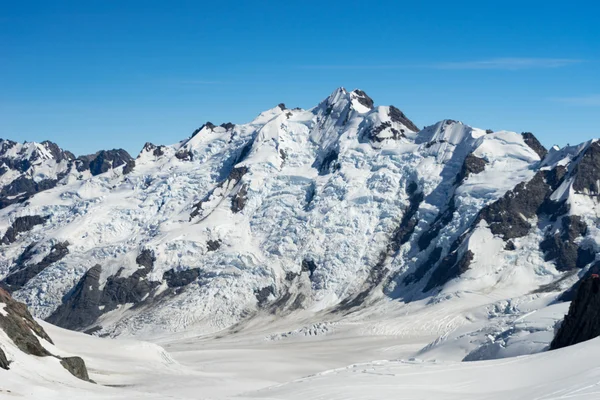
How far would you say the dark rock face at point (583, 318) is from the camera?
242 ft

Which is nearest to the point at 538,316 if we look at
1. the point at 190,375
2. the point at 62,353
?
the point at 190,375

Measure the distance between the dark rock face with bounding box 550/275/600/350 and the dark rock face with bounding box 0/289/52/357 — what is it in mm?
53373

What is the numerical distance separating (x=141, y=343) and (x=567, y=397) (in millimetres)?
82883

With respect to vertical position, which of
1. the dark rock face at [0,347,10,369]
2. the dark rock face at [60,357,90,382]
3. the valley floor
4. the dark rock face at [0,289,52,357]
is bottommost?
the valley floor

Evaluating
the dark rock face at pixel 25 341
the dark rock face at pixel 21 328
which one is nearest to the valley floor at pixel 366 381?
A: the dark rock face at pixel 25 341

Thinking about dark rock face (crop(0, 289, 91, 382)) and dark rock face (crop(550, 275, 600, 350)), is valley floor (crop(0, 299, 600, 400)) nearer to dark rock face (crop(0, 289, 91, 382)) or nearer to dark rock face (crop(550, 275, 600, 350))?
dark rock face (crop(0, 289, 91, 382))

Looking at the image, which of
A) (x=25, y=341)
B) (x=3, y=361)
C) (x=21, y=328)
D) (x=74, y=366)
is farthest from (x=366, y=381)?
(x=21, y=328)

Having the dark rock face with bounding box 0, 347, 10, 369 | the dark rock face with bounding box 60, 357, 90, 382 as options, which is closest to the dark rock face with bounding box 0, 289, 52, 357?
the dark rock face with bounding box 60, 357, 90, 382

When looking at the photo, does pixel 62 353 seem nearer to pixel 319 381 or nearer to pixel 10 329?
pixel 10 329

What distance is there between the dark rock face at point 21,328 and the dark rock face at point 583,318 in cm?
5337

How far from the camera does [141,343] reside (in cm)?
11262

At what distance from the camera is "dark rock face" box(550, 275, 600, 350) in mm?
73688

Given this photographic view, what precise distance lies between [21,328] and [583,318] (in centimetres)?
5882

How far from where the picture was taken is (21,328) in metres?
78.9
